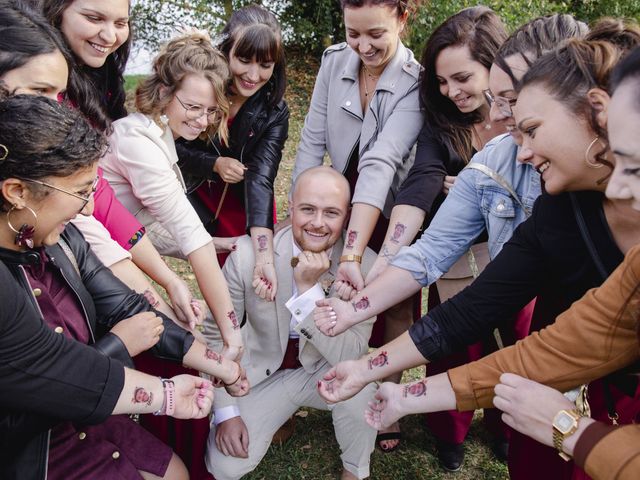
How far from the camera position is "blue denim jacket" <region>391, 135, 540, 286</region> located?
107 inches

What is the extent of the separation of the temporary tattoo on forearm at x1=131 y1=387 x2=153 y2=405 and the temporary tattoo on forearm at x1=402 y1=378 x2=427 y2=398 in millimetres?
949

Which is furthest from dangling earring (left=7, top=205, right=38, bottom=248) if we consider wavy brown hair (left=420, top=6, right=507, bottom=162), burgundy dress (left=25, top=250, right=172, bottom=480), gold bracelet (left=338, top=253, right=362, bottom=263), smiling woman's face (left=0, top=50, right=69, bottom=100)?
wavy brown hair (left=420, top=6, right=507, bottom=162)

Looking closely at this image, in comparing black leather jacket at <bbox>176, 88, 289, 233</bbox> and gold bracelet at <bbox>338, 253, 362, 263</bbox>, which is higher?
black leather jacket at <bbox>176, 88, 289, 233</bbox>

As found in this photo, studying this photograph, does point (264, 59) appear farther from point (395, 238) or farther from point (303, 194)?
point (395, 238)

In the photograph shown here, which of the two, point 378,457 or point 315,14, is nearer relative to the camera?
point 378,457

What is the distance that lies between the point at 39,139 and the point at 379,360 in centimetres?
151

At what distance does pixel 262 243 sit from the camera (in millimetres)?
3434

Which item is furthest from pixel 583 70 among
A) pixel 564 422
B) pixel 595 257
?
pixel 564 422

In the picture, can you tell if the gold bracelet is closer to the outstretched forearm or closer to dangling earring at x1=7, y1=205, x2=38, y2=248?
the outstretched forearm

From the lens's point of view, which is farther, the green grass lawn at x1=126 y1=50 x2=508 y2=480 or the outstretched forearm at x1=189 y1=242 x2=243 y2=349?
the green grass lawn at x1=126 y1=50 x2=508 y2=480

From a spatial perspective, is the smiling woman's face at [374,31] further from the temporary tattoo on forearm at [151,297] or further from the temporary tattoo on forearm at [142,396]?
the temporary tattoo on forearm at [142,396]

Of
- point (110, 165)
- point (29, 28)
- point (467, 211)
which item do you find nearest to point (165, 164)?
point (110, 165)

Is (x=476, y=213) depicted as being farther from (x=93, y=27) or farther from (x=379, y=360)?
(x=93, y=27)

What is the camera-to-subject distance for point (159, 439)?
289 centimetres
